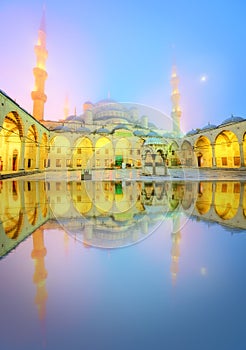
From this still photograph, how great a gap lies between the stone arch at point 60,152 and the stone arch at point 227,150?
65.6 ft

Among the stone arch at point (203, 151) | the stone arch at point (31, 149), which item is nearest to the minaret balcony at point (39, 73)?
the stone arch at point (31, 149)

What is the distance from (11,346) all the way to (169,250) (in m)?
1.43

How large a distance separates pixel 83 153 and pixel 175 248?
28.0 meters

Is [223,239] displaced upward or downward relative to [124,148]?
downward

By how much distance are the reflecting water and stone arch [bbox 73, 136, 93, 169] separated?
26437mm

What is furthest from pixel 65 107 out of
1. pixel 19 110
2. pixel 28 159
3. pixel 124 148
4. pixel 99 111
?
pixel 19 110

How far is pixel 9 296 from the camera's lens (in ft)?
3.97

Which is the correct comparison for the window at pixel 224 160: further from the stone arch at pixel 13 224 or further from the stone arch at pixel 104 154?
the stone arch at pixel 13 224

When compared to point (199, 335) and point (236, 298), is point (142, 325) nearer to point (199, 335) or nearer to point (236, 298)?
point (199, 335)

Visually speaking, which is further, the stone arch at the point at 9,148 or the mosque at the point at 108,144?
the mosque at the point at 108,144

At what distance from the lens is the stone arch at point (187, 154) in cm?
2804

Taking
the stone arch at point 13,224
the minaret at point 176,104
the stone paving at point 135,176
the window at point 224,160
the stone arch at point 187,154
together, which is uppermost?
the minaret at point 176,104

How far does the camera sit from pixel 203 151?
27.8m

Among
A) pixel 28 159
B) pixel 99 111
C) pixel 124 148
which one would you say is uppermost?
pixel 99 111
